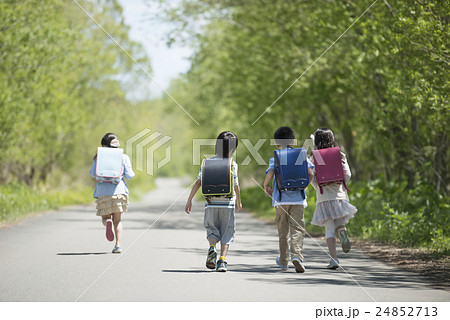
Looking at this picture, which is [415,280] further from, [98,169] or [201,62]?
[201,62]

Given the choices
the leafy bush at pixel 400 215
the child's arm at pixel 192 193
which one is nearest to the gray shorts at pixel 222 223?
the child's arm at pixel 192 193

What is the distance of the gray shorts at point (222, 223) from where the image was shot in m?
9.27

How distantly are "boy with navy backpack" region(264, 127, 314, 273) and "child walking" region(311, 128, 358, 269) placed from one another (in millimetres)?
432

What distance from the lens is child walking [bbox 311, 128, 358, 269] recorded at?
9.31 m

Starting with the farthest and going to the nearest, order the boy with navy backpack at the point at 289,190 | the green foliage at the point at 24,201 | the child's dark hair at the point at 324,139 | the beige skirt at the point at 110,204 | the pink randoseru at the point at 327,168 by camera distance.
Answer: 1. the green foliage at the point at 24,201
2. the beige skirt at the point at 110,204
3. the child's dark hair at the point at 324,139
4. the pink randoseru at the point at 327,168
5. the boy with navy backpack at the point at 289,190

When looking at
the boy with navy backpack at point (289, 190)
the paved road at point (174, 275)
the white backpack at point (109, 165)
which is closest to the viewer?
the paved road at point (174, 275)

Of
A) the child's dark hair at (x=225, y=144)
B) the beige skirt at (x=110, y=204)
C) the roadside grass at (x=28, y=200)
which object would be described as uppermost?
the child's dark hair at (x=225, y=144)

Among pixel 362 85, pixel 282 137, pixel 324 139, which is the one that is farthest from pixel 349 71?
pixel 282 137

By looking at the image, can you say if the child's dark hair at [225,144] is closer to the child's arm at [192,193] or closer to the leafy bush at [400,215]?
the child's arm at [192,193]

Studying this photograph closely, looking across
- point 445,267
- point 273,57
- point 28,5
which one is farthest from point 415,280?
point 28,5

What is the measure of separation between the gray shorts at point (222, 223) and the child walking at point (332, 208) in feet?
3.79

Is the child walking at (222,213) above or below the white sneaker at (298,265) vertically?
above

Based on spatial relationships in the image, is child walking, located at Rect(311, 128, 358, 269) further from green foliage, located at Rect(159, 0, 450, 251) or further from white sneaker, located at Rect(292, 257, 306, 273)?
green foliage, located at Rect(159, 0, 450, 251)
